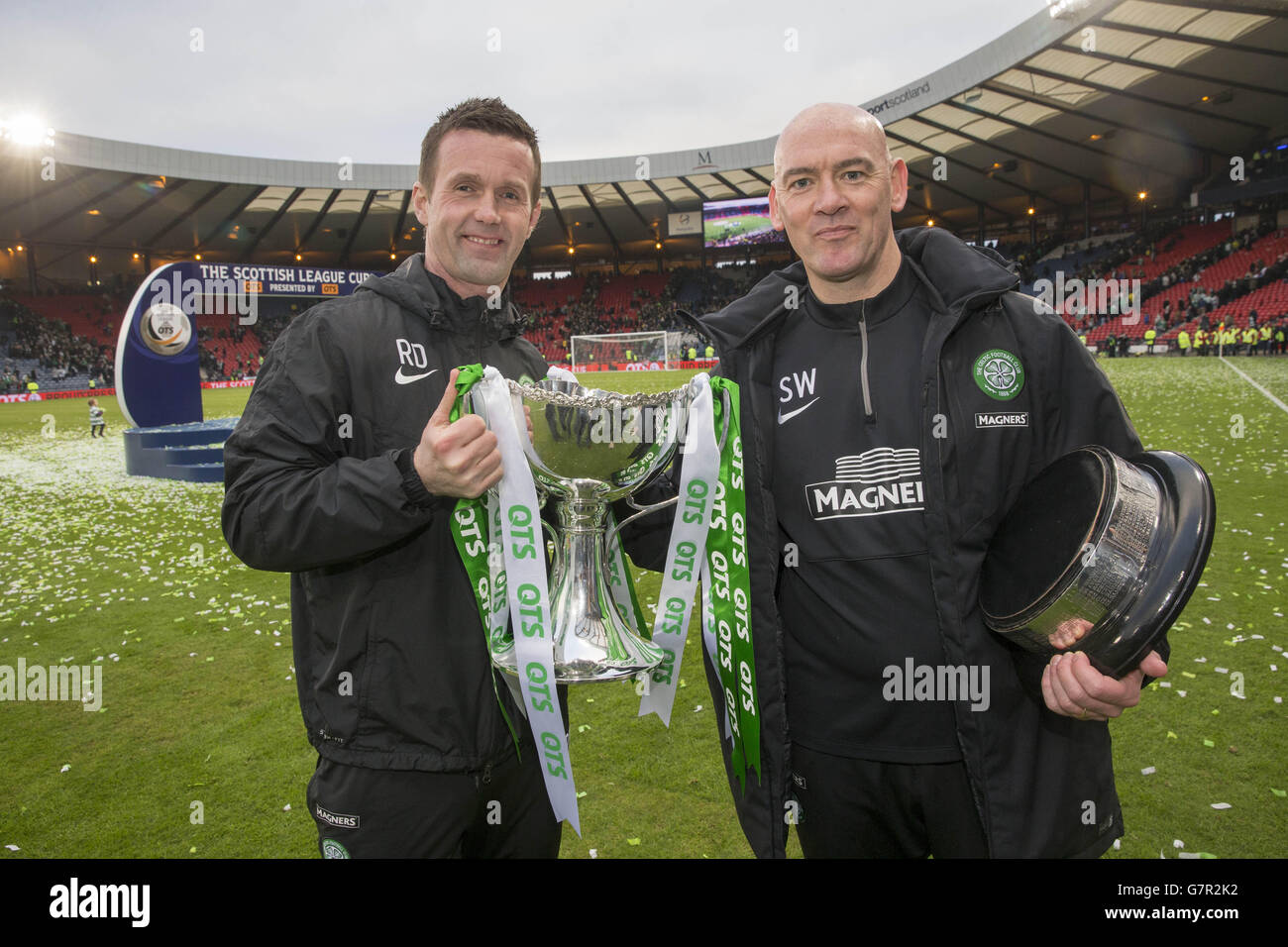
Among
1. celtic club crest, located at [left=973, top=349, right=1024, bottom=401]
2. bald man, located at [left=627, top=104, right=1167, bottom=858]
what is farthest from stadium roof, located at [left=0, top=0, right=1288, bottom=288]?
celtic club crest, located at [left=973, top=349, right=1024, bottom=401]

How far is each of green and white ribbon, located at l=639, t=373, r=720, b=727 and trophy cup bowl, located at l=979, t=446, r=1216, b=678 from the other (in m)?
0.76

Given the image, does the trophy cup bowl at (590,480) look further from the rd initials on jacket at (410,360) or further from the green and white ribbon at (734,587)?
the rd initials on jacket at (410,360)

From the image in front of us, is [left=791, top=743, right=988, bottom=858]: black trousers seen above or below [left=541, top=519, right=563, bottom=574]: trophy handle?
below

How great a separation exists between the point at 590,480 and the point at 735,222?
47.0 m

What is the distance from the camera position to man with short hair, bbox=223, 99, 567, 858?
1763mm

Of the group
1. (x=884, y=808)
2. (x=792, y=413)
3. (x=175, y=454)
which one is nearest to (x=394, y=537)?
(x=792, y=413)

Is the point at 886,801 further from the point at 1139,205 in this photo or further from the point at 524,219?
the point at 1139,205

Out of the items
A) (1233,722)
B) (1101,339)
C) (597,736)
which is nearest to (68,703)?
(597,736)

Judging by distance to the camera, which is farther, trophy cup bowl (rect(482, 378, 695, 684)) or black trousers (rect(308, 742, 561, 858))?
black trousers (rect(308, 742, 561, 858))

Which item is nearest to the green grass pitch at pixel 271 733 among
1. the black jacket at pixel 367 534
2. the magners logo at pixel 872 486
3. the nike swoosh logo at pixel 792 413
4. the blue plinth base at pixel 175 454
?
the black jacket at pixel 367 534

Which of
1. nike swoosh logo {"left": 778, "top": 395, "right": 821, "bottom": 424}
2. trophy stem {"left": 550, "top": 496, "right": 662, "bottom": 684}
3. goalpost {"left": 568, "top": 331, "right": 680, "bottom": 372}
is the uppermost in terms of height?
goalpost {"left": 568, "top": 331, "right": 680, "bottom": 372}

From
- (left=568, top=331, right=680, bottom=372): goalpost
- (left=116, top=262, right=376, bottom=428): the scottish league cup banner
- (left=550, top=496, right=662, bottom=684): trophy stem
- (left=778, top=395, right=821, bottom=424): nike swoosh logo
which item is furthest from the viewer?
(left=568, top=331, right=680, bottom=372): goalpost

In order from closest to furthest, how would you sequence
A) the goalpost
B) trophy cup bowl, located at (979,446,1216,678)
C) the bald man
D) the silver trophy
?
trophy cup bowl, located at (979,446,1216,678)
the silver trophy
the bald man
the goalpost

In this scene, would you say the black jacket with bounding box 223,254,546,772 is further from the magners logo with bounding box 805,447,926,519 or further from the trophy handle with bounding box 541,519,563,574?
the magners logo with bounding box 805,447,926,519
